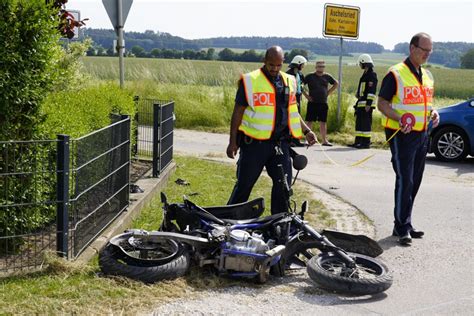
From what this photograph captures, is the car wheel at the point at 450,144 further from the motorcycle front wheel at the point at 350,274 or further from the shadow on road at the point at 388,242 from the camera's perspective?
the motorcycle front wheel at the point at 350,274

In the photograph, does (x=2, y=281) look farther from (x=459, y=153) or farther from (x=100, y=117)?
(x=459, y=153)

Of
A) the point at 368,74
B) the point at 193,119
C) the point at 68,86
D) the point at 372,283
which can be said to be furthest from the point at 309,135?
the point at 193,119

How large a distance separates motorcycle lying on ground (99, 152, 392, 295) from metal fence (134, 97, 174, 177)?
3.81 metres

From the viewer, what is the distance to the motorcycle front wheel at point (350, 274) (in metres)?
5.67

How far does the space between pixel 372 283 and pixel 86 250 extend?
8.11 ft

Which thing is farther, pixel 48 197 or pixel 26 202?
pixel 48 197

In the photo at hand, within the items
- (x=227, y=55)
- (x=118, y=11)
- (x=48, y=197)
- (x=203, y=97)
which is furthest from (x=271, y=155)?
(x=227, y=55)

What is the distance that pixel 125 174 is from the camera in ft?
26.0

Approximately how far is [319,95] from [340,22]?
314 centimetres

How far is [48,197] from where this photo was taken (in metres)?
6.33

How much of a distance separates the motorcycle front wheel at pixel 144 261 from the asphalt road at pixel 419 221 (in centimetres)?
138

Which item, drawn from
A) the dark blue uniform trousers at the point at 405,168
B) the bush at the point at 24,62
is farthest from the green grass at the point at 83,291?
the dark blue uniform trousers at the point at 405,168

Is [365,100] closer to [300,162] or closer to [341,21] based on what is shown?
[341,21]

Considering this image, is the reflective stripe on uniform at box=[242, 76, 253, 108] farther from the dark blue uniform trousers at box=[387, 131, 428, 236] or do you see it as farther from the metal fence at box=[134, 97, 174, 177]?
the metal fence at box=[134, 97, 174, 177]
